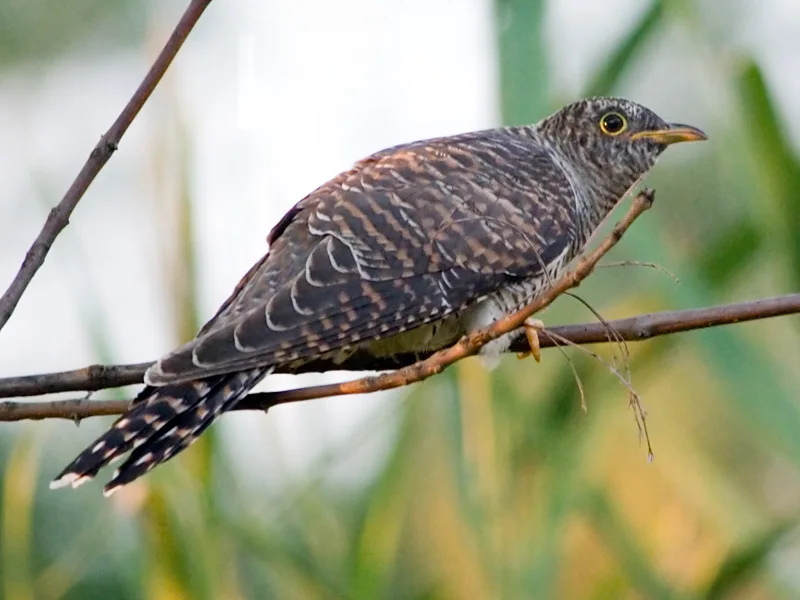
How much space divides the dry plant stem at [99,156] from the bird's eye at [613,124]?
162 centimetres

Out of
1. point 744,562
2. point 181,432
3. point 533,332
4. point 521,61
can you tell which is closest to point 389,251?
→ point 533,332

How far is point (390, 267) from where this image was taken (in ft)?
7.62

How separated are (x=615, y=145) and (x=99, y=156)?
165cm

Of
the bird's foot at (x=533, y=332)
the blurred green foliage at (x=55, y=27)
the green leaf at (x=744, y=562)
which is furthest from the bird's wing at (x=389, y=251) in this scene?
the blurred green foliage at (x=55, y=27)

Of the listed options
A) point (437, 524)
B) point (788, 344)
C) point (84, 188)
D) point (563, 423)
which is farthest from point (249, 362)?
point (437, 524)

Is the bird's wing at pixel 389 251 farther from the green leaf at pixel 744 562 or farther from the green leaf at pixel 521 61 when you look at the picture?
the green leaf at pixel 744 562

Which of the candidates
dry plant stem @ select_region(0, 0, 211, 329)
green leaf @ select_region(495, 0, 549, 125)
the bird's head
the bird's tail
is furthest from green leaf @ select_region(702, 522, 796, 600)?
dry plant stem @ select_region(0, 0, 211, 329)

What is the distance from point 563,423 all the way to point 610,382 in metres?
0.16

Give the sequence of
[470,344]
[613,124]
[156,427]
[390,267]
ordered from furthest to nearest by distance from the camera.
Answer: [613,124], [390,267], [156,427], [470,344]

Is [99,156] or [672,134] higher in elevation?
[99,156]

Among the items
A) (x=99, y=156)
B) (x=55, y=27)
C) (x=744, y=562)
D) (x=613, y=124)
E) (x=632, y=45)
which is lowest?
(x=744, y=562)

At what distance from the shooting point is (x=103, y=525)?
258 centimetres

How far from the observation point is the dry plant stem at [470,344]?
1383mm

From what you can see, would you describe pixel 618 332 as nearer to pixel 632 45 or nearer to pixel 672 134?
pixel 632 45
